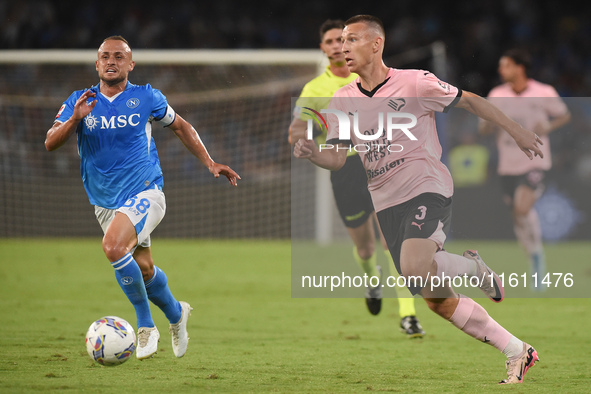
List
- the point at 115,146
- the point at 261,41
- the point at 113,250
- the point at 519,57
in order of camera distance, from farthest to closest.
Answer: the point at 261,41 → the point at 519,57 → the point at 115,146 → the point at 113,250

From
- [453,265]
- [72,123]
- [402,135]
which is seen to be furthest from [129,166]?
[453,265]

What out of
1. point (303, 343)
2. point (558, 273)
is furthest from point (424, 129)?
point (558, 273)

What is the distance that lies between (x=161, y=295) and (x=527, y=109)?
6430 mm

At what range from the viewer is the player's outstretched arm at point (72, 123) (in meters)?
5.13

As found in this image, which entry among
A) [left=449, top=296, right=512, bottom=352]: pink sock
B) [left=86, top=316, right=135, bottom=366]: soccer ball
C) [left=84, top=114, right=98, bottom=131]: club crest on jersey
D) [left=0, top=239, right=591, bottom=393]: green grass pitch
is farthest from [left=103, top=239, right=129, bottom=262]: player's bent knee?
[left=449, top=296, right=512, bottom=352]: pink sock

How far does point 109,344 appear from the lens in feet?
15.8

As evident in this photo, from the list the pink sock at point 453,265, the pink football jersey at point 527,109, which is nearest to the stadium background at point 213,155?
the pink football jersey at point 527,109

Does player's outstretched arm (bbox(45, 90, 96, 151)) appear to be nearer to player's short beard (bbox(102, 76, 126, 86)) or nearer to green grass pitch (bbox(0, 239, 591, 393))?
player's short beard (bbox(102, 76, 126, 86))

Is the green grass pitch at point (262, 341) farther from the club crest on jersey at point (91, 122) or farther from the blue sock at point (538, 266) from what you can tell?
the club crest on jersey at point (91, 122)

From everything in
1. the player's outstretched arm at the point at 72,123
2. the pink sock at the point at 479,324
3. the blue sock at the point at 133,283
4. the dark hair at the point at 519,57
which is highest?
the dark hair at the point at 519,57

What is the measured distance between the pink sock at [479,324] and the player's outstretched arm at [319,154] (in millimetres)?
1236

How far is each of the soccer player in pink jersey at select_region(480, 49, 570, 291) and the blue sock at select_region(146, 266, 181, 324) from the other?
18.5ft

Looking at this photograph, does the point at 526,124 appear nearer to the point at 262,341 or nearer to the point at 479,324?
the point at 262,341

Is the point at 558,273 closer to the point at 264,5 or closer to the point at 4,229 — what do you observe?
the point at 4,229
